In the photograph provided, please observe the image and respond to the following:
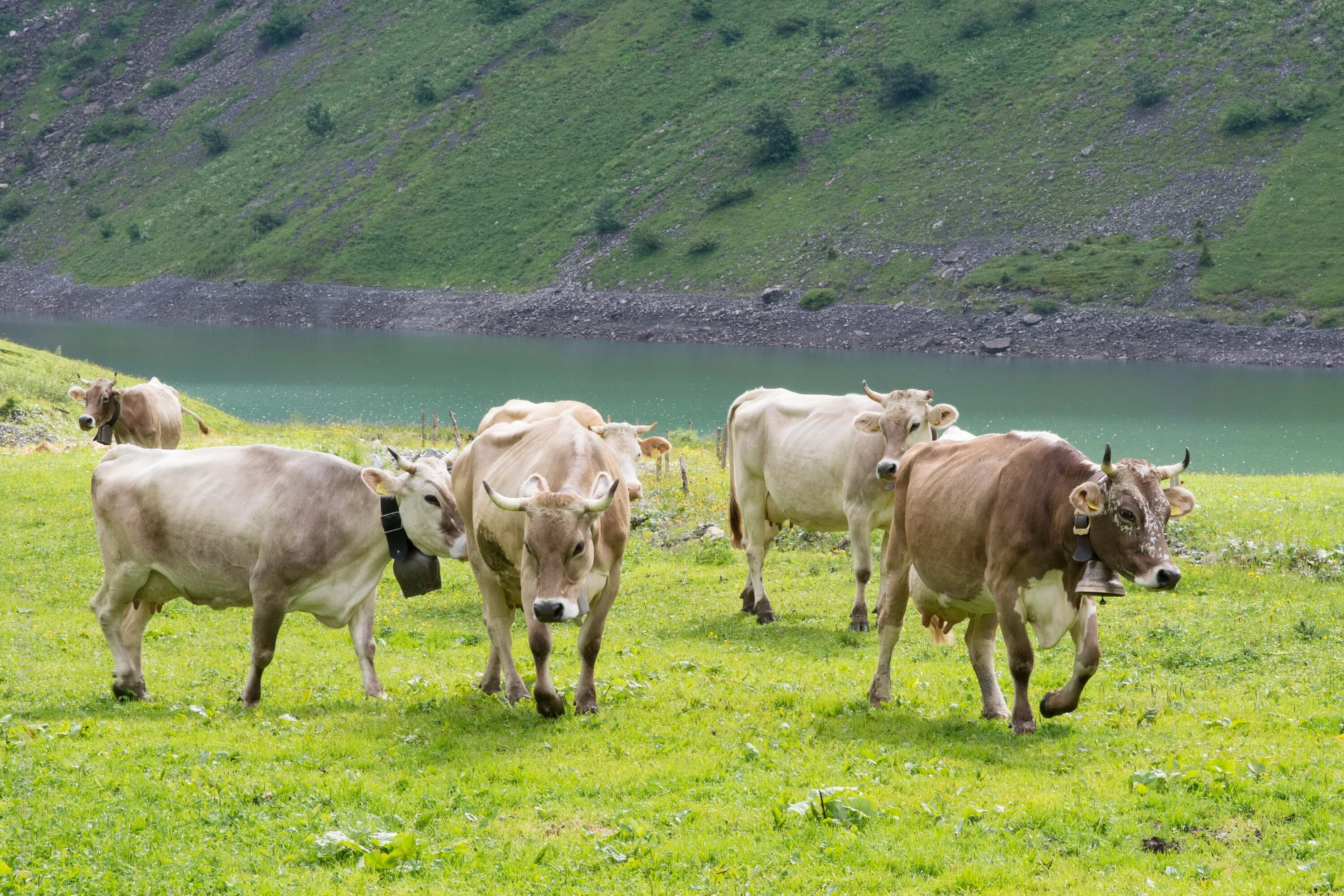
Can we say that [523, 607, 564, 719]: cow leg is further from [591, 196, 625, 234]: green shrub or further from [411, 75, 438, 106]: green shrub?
[411, 75, 438, 106]: green shrub

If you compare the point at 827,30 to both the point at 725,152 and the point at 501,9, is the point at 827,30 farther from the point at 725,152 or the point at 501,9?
the point at 501,9

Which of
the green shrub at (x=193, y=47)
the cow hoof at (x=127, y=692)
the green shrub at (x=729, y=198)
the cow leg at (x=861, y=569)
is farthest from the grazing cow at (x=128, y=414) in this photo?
the green shrub at (x=193, y=47)

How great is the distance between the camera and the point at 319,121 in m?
136

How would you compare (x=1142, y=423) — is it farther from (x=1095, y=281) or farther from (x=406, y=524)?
(x=406, y=524)

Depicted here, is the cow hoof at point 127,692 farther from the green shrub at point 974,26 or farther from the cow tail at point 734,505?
the green shrub at point 974,26

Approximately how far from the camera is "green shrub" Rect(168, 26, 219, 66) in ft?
547

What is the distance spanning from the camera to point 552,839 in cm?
754

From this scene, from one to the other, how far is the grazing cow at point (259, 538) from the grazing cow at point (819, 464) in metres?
5.74

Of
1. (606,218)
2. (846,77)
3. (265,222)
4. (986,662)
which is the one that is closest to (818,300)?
(606,218)

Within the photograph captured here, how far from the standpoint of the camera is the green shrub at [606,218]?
109375 millimetres

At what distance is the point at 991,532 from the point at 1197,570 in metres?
8.97

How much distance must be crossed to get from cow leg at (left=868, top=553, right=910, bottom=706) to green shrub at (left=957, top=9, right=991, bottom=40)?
119317 mm

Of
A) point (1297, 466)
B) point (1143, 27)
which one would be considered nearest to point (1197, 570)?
point (1297, 466)

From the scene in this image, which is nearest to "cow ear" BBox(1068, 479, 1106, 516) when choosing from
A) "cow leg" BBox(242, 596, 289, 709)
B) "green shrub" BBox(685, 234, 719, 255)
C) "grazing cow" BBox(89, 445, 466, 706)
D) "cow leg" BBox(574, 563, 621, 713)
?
"cow leg" BBox(574, 563, 621, 713)
